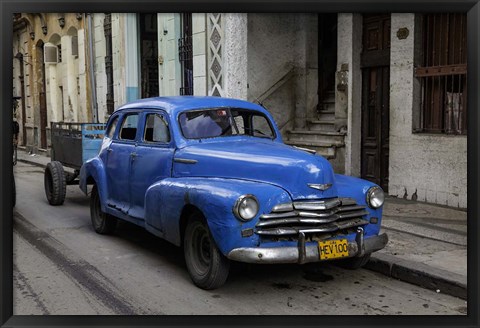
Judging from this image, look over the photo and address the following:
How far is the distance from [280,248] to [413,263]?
182cm

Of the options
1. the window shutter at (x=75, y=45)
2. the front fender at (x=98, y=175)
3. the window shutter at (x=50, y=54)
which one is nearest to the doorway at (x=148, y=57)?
the window shutter at (x=75, y=45)

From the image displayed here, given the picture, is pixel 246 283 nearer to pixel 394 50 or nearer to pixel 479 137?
pixel 479 137

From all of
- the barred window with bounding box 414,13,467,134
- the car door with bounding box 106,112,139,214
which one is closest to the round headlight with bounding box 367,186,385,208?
the car door with bounding box 106,112,139,214

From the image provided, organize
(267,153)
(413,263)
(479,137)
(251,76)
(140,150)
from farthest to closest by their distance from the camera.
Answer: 1. (251,76)
2. (140,150)
3. (413,263)
4. (267,153)
5. (479,137)

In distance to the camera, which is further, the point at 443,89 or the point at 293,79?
the point at 293,79

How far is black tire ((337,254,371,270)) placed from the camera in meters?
6.09

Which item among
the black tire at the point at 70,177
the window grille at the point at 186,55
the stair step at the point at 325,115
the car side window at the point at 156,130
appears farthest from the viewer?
→ the window grille at the point at 186,55

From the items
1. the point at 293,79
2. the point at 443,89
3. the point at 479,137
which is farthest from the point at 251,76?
the point at 479,137

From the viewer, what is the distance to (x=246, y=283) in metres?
5.70

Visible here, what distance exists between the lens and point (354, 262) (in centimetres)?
614

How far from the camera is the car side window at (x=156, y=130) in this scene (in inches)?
255

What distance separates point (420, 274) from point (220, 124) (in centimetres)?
274

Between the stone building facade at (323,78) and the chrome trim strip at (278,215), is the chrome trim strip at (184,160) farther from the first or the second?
the stone building facade at (323,78)

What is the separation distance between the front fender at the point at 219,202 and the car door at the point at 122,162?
54.7 inches
